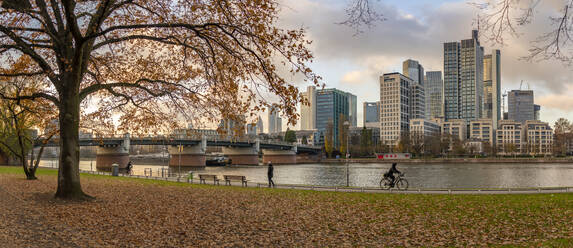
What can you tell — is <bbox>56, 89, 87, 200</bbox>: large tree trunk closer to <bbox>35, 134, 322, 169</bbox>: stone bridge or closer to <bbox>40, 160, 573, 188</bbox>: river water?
<bbox>40, 160, 573, 188</bbox>: river water

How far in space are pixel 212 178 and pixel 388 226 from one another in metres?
24.2

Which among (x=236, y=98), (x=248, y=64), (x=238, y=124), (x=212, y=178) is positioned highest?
(x=248, y=64)

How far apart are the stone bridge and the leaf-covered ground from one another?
189ft

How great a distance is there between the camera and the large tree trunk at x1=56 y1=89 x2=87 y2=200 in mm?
15680

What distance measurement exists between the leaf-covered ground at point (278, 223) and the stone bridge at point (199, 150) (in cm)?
5758

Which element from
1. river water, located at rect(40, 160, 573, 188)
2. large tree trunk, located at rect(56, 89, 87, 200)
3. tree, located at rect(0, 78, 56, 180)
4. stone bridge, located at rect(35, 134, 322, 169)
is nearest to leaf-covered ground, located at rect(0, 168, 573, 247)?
large tree trunk, located at rect(56, 89, 87, 200)

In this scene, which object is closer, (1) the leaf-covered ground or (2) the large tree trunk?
(1) the leaf-covered ground

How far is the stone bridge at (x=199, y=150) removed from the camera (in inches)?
3708

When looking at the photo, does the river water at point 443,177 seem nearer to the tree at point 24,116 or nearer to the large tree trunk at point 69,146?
the tree at point 24,116

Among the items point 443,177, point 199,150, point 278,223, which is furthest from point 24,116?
point 199,150

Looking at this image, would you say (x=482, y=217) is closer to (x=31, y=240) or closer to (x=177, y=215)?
(x=177, y=215)

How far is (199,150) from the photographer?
10975cm

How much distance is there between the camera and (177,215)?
13.2 m

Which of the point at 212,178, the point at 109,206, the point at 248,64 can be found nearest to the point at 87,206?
the point at 109,206
